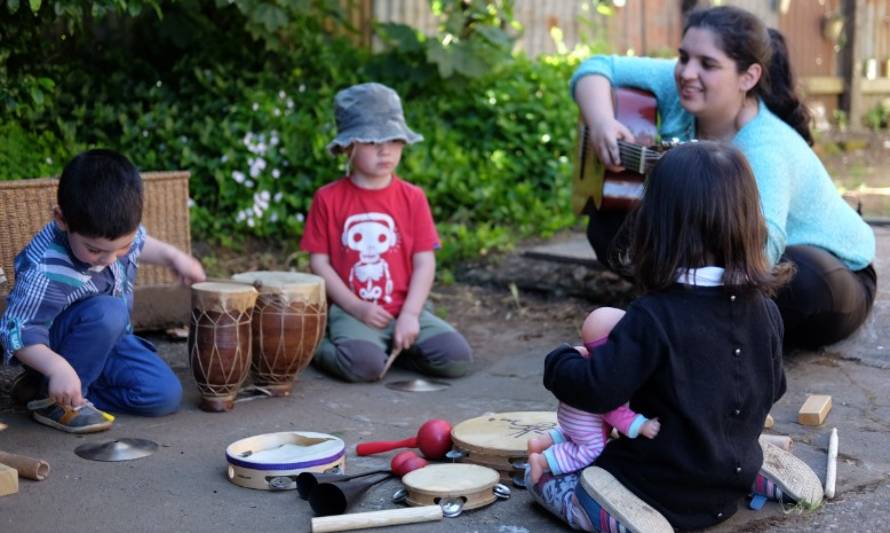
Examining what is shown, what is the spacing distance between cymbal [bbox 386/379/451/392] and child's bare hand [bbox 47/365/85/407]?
51.1 inches

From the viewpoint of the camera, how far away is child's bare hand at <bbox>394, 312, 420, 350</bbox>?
181 inches

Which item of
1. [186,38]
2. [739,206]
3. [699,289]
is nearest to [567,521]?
[699,289]

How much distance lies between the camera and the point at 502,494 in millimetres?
3129

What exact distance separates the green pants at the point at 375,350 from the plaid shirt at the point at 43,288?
973mm

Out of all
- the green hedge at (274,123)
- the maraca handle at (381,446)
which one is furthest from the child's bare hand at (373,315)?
the green hedge at (274,123)

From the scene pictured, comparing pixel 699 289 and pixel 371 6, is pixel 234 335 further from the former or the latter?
pixel 371 6

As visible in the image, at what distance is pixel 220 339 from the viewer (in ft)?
13.1

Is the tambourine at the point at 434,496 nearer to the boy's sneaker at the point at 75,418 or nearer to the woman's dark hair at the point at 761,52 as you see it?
the boy's sneaker at the point at 75,418

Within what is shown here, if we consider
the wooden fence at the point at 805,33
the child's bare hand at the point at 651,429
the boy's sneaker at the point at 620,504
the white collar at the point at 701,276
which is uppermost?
the wooden fence at the point at 805,33

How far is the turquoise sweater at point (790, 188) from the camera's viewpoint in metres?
4.14

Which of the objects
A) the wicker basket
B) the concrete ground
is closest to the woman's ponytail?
the concrete ground

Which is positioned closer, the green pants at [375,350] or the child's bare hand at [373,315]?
the green pants at [375,350]

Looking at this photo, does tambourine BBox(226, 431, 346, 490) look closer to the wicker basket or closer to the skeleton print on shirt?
the skeleton print on shirt

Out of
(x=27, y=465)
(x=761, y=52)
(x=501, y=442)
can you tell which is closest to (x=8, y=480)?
(x=27, y=465)
